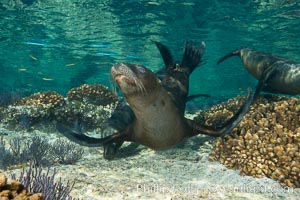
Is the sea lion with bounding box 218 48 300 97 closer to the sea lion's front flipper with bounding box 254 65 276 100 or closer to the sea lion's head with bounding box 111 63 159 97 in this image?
the sea lion's front flipper with bounding box 254 65 276 100

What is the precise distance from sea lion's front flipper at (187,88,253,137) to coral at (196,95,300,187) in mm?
622

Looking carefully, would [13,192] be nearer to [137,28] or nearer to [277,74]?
[277,74]

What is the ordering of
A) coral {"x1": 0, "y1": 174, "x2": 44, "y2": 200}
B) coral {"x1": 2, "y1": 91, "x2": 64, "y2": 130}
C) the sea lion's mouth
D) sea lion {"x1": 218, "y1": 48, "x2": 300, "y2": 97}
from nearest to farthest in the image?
coral {"x1": 0, "y1": 174, "x2": 44, "y2": 200}
the sea lion's mouth
sea lion {"x1": 218, "y1": 48, "x2": 300, "y2": 97}
coral {"x1": 2, "y1": 91, "x2": 64, "y2": 130}

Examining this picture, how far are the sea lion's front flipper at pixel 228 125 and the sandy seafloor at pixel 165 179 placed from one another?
→ 0.87m

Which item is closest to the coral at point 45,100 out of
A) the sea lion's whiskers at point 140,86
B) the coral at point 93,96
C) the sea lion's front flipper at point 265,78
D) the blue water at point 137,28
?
the coral at point 93,96

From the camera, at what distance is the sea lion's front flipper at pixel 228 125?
18.9 ft

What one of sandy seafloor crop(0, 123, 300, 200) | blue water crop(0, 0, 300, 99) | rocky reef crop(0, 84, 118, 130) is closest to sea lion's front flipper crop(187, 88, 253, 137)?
sandy seafloor crop(0, 123, 300, 200)

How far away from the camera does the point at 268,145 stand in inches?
230

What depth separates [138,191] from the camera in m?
4.71

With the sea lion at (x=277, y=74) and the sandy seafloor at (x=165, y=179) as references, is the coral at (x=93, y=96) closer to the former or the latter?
the sandy seafloor at (x=165, y=179)

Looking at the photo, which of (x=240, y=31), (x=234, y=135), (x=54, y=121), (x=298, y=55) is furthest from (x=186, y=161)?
(x=298, y=55)

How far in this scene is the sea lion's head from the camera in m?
4.29

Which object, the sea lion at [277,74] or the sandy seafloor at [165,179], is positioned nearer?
the sandy seafloor at [165,179]

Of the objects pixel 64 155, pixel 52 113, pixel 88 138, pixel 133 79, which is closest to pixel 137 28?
pixel 52 113
